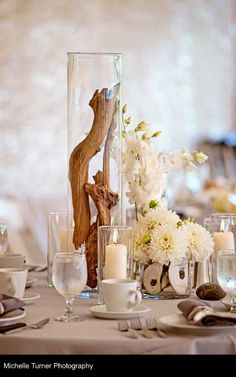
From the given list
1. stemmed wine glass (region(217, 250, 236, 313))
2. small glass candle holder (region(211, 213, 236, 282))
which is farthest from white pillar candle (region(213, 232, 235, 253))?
stemmed wine glass (region(217, 250, 236, 313))

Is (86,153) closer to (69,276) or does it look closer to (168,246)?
(168,246)

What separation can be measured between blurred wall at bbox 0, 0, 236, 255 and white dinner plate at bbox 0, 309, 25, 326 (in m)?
2.64

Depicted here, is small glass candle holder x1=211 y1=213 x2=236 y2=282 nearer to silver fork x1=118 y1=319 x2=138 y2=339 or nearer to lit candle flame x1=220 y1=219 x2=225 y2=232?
lit candle flame x1=220 y1=219 x2=225 y2=232

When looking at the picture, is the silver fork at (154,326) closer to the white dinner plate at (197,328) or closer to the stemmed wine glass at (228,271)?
the white dinner plate at (197,328)

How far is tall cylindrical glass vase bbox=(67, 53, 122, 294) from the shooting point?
7.48 ft

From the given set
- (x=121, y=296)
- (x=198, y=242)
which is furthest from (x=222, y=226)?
(x=121, y=296)

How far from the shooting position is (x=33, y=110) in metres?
6.13

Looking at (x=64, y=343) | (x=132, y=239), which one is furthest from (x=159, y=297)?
(x=64, y=343)

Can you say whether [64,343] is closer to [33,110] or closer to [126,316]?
[126,316]

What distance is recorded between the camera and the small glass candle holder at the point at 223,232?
7.68ft

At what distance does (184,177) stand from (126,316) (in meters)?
5.97

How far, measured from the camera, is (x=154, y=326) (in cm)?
174

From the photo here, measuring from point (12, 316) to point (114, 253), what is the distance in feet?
1.14

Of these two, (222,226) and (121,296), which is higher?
(222,226)
